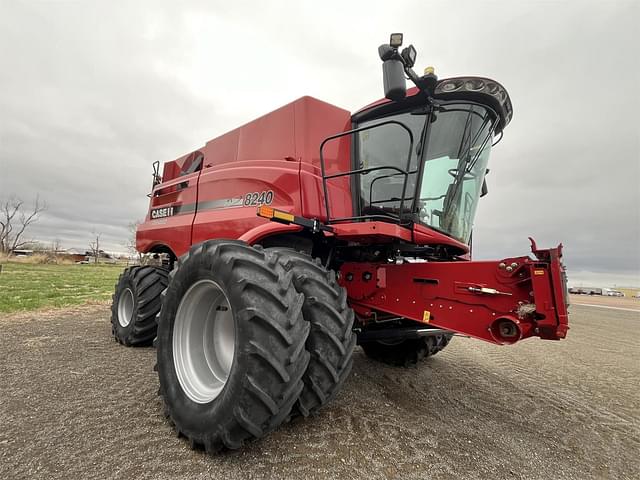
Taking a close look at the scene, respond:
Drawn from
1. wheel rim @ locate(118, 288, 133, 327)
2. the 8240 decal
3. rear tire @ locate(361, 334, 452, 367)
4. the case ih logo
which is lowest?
rear tire @ locate(361, 334, 452, 367)

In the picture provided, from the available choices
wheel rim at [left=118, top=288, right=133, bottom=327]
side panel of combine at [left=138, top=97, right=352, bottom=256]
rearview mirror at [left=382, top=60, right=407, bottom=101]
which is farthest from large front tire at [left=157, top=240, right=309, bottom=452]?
wheel rim at [left=118, top=288, right=133, bottom=327]

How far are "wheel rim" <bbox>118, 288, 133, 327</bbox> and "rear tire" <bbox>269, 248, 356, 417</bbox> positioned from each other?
384 cm

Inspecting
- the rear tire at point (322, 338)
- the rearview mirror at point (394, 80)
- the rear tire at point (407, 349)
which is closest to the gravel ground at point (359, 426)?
the rear tire at point (407, 349)

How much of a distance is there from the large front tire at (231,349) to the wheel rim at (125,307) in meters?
2.88

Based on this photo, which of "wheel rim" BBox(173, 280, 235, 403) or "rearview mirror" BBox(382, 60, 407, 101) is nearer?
"rearview mirror" BBox(382, 60, 407, 101)

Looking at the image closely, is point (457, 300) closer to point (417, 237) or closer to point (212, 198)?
point (417, 237)

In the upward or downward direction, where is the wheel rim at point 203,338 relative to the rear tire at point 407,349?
upward

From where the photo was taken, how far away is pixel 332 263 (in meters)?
3.59

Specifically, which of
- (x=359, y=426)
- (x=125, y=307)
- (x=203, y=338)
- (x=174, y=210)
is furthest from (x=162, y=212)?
(x=359, y=426)

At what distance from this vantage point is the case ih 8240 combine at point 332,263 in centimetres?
208

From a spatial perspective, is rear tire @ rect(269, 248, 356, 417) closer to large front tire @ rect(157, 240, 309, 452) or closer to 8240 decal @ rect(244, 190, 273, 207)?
large front tire @ rect(157, 240, 309, 452)

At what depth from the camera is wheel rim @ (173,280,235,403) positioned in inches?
104

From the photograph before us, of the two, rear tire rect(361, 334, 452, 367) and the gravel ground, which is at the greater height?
rear tire rect(361, 334, 452, 367)

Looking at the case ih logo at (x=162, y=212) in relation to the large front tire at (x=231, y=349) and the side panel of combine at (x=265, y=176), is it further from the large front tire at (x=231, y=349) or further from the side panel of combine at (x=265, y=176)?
the large front tire at (x=231, y=349)
